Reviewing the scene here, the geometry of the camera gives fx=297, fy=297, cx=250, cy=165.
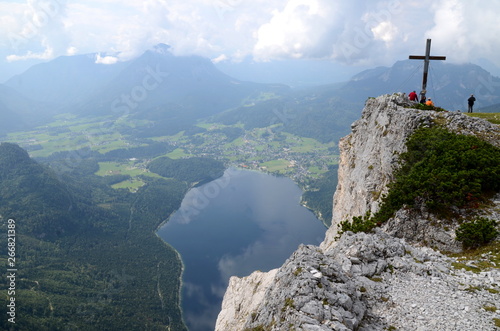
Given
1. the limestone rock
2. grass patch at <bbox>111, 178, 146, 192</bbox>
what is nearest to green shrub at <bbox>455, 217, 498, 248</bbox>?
the limestone rock

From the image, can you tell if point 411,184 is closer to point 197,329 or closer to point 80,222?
point 197,329

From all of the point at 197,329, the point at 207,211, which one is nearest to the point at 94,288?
the point at 197,329

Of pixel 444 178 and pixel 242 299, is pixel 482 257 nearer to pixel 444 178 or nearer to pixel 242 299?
pixel 444 178

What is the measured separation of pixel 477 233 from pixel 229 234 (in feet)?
385

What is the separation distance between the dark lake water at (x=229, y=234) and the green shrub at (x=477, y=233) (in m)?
81.1

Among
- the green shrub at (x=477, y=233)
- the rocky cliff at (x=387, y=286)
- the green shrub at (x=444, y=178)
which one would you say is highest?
the green shrub at (x=444, y=178)

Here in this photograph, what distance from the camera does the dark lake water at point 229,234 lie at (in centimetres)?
9631

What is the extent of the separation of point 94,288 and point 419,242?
10393cm

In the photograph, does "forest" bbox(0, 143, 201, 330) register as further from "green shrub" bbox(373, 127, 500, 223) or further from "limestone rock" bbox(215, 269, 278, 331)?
"green shrub" bbox(373, 127, 500, 223)

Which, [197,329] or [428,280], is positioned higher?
[428,280]

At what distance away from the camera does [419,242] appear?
1535cm

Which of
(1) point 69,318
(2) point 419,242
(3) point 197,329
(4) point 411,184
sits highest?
(4) point 411,184

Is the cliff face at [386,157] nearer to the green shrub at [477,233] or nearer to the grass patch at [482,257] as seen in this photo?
the green shrub at [477,233]

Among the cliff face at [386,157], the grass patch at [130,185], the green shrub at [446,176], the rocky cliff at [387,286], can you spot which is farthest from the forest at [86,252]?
the green shrub at [446,176]
